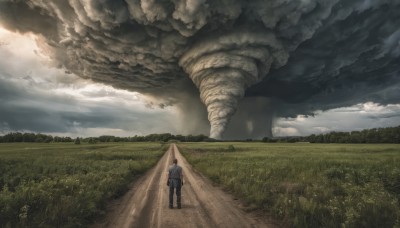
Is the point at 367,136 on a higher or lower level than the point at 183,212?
higher

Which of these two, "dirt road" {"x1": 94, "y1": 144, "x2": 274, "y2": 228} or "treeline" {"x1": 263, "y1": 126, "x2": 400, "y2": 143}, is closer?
"dirt road" {"x1": 94, "y1": 144, "x2": 274, "y2": 228}

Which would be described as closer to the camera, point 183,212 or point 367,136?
point 183,212

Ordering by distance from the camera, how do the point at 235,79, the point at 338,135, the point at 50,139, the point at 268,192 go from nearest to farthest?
1. the point at 268,192
2. the point at 235,79
3. the point at 338,135
4. the point at 50,139

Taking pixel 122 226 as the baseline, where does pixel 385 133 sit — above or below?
above

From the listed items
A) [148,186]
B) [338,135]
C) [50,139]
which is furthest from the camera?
[50,139]

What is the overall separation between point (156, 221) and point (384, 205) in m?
8.09

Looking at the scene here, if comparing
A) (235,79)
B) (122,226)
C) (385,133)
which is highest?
(235,79)

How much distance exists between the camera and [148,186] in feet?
62.4

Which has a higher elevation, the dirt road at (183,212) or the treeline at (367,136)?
the treeline at (367,136)

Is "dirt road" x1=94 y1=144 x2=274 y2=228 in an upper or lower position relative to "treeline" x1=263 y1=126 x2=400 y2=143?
lower

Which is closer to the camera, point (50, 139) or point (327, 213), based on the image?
point (327, 213)

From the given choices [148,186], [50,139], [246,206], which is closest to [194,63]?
[148,186]

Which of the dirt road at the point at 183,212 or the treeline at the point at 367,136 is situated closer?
the dirt road at the point at 183,212

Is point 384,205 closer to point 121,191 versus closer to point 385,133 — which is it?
point 121,191
